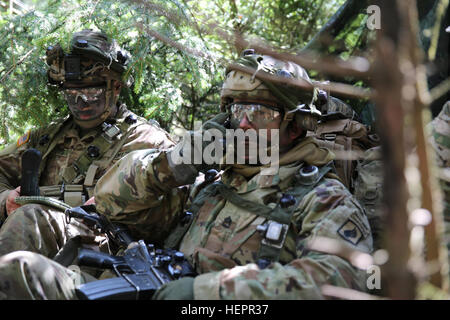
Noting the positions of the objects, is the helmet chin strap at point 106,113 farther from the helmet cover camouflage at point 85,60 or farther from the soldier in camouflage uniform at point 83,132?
the helmet cover camouflage at point 85,60

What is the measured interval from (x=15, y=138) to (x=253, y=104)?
3.57m

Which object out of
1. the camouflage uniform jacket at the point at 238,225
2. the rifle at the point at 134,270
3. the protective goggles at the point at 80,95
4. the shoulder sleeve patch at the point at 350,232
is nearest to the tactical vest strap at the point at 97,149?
the protective goggles at the point at 80,95

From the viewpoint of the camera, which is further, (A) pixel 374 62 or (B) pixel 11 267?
(B) pixel 11 267

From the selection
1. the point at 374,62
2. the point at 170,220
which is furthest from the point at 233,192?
the point at 374,62

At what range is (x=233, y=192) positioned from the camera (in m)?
3.53

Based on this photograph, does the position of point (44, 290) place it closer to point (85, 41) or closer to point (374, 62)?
point (374, 62)

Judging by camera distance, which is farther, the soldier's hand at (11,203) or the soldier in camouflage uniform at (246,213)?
the soldier's hand at (11,203)

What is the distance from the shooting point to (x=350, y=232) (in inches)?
116

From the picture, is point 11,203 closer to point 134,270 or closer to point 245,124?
point 134,270

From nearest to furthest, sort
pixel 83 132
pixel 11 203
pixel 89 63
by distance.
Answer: pixel 11 203, pixel 89 63, pixel 83 132

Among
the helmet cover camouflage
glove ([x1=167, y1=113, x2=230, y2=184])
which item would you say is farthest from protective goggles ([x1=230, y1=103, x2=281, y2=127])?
the helmet cover camouflage

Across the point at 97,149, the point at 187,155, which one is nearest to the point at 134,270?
the point at 187,155

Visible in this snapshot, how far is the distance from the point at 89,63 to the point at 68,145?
0.83m

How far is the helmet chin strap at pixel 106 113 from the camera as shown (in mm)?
5348
